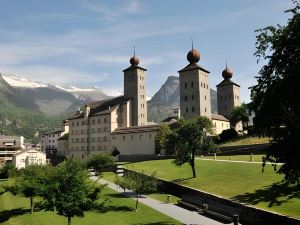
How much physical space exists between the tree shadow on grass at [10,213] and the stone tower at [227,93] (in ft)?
301

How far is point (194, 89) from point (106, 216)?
69.6 metres

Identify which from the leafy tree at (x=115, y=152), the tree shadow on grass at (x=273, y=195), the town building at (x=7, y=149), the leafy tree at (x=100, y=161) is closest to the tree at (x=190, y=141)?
the tree shadow on grass at (x=273, y=195)

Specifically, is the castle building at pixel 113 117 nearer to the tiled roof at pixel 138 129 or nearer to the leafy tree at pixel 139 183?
the tiled roof at pixel 138 129

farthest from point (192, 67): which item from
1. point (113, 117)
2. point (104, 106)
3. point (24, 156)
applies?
point (24, 156)

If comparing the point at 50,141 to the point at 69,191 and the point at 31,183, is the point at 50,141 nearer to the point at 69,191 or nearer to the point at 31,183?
the point at 31,183

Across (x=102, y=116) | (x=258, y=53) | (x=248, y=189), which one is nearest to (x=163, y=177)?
(x=248, y=189)

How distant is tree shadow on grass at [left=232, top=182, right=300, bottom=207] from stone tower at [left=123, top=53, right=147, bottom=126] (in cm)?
7807

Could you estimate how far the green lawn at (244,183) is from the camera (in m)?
27.8

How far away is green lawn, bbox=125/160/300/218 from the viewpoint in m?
27.8

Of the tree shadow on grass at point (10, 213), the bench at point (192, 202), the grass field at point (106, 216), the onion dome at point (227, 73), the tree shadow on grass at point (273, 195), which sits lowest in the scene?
the tree shadow on grass at point (10, 213)

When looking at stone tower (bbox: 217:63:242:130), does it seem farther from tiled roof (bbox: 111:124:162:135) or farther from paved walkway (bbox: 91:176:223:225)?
paved walkway (bbox: 91:176:223:225)

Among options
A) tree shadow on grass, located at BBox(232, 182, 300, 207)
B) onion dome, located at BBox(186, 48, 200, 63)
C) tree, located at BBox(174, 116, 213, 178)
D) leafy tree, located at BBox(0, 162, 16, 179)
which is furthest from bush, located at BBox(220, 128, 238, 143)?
tree shadow on grass, located at BBox(232, 182, 300, 207)

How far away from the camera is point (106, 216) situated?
32.1 m

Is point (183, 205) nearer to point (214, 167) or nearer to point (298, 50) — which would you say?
point (214, 167)
